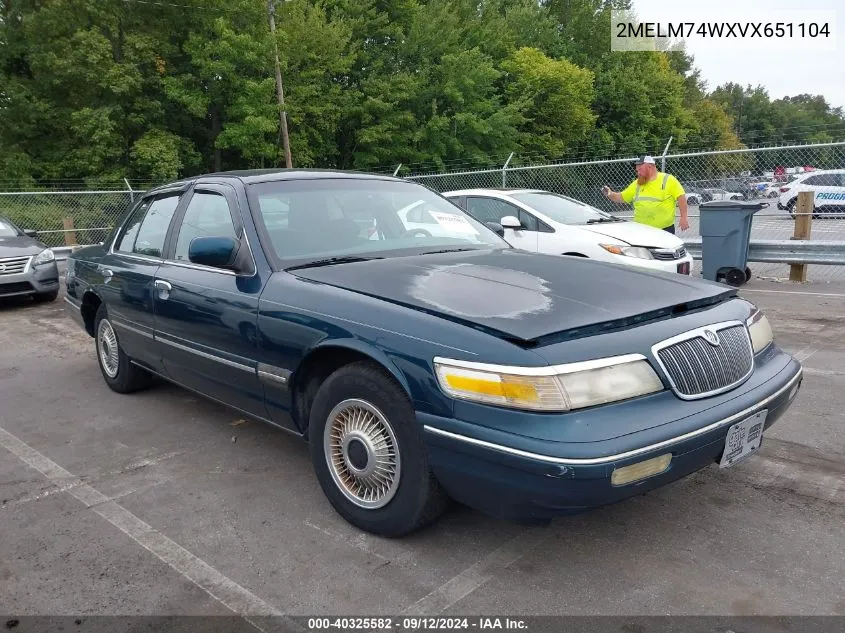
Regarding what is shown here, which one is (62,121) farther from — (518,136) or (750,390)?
(750,390)

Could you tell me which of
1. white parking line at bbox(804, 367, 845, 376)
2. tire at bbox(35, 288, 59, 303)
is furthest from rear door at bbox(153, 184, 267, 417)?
tire at bbox(35, 288, 59, 303)

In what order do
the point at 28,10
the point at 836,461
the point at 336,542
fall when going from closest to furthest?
the point at 336,542, the point at 836,461, the point at 28,10

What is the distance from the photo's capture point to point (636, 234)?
7555 mm

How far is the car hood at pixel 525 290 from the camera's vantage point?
2506 millimetres

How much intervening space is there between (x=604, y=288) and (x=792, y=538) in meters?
1.28

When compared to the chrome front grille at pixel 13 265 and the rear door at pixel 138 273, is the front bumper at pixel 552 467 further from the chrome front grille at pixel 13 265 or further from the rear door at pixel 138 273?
the chrome front grille at pixel 13 265

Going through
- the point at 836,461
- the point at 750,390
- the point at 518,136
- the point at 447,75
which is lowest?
the point at 836,461

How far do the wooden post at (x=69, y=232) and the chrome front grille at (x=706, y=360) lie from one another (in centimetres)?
1559

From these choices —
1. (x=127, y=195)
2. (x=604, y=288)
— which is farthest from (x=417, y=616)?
(x=127, y=195)

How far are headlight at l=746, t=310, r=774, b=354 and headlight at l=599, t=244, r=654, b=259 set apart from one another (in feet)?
13.7

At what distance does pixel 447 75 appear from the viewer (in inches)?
1294

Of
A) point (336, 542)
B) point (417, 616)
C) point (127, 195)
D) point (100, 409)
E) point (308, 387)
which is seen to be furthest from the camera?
point (127, 195)

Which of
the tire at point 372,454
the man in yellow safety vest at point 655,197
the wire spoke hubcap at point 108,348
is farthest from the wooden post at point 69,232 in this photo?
the tire at point 372,454

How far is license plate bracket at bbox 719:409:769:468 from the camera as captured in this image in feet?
8.42
